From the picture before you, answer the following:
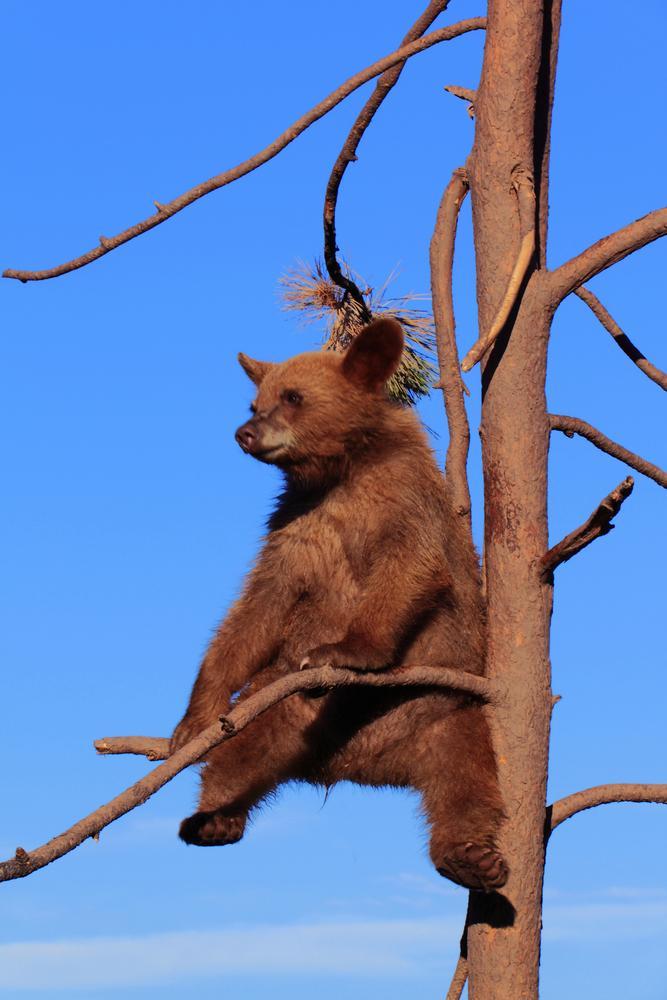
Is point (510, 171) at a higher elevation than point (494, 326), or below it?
higher

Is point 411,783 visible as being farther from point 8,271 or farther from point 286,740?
point 8,271

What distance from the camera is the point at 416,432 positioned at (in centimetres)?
660

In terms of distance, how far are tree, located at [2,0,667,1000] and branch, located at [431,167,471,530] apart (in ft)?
0.05

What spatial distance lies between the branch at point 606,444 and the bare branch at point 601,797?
1.62 meters

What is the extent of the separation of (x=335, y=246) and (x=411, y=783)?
2983mm

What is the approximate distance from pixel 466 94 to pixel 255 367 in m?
1.83

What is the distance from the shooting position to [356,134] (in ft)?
22.5

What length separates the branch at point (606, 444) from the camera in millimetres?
6293

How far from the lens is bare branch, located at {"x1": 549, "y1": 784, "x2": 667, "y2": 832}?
5.89 metres

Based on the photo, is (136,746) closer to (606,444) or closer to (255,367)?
(255,367)

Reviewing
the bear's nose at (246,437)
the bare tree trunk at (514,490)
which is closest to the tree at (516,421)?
the bare tree trunk at (514,490)

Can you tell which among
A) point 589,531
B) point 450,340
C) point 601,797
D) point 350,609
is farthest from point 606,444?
point 601,797

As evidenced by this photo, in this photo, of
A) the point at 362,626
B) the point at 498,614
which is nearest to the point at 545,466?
the point at 498,614

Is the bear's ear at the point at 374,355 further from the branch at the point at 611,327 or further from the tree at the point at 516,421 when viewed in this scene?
the branch at the point at 611,327
